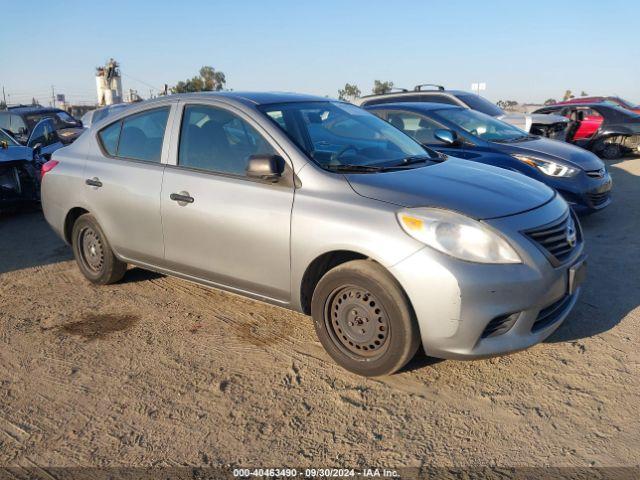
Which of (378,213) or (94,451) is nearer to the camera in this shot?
(94,451)

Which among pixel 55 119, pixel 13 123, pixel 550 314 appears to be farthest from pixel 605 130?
pixel 13 123

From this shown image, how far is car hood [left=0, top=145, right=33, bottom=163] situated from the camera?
7.93 meters

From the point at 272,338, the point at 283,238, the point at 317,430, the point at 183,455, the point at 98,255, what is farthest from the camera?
the point at 98,255

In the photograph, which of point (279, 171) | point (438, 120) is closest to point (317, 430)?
point (279, 171)

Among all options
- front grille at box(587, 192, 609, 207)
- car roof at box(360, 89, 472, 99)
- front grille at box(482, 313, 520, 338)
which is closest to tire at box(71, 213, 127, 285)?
front grille at box(482, 313, 520, 338)

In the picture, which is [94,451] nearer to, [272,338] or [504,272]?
[272,338]

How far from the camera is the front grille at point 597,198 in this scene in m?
6.65

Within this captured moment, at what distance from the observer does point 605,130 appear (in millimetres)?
13195

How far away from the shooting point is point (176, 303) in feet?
15.4

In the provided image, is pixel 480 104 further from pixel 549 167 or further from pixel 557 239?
pixel 557 239

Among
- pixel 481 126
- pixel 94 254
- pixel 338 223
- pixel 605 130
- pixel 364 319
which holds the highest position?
A: pixel 481 126

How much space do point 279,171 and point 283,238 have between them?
1.40 feet

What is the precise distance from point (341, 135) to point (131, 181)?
67.3 inches

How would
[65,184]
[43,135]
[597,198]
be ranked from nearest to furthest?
[65,184] < [597,198] < [43,135]
